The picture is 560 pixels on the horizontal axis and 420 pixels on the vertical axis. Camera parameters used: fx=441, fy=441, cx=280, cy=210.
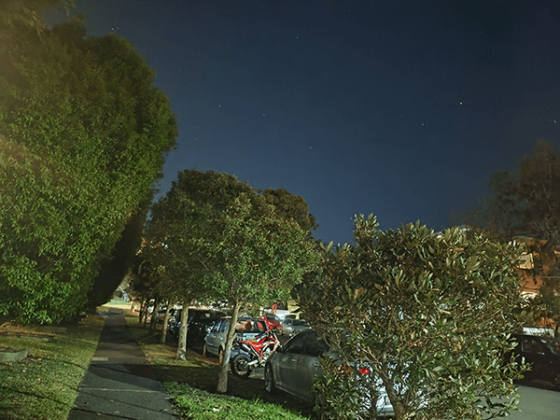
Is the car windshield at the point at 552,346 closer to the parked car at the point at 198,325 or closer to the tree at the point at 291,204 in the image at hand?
the parked car at the point at 198,325

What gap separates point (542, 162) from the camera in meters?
21.2

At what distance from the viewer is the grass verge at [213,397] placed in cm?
746

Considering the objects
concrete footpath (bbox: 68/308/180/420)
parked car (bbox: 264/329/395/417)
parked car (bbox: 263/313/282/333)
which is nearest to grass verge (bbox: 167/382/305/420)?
concrete footpath (bbox: 68/308/180/420)

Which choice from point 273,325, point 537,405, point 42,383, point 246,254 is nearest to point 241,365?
point 246,254

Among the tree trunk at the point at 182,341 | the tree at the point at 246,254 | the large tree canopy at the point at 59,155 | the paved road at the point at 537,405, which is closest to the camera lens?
the large tree canopy at the point at 59,155

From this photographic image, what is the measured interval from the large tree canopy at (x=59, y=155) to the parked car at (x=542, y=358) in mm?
13120

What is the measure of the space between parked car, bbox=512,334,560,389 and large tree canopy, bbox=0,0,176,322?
43.0 ft

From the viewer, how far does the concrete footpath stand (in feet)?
23.3

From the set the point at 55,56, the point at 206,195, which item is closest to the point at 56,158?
the point at 55,56

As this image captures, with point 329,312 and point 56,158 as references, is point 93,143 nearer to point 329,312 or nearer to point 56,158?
point 56,158

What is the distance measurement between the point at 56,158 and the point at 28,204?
1026 mm

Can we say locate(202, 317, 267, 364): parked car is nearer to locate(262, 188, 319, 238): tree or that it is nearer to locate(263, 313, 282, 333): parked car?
locate(263, 313, 282, 333): parked car

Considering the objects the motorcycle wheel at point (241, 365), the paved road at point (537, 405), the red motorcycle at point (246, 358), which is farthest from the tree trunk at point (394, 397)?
the motorcycle wheel at point (241, 365)

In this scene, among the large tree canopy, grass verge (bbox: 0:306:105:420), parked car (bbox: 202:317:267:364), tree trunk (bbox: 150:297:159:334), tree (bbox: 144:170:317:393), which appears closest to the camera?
grass verge (bbox: 0:306:105:420)
